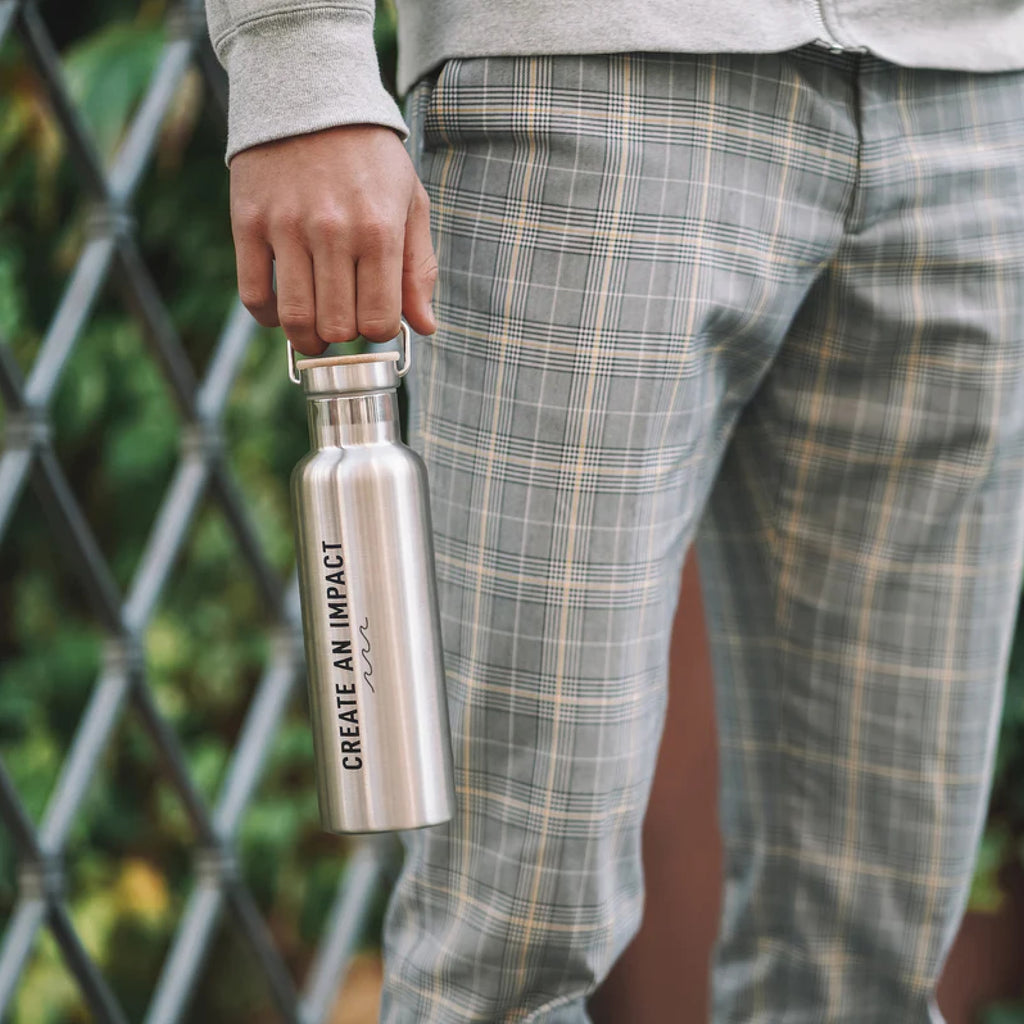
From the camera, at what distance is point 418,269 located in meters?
0.47

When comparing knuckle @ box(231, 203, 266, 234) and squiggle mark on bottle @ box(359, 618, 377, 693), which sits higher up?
knuckle @ box(231, 203, 266, 234)

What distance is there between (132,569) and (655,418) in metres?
0.97

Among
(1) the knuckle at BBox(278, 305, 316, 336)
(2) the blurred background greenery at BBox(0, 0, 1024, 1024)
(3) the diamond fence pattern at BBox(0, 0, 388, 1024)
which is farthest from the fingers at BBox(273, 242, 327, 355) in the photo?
(2) the blurred background greenery at BBox(0, 0, 1024, 1024)

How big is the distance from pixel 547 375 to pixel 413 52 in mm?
159

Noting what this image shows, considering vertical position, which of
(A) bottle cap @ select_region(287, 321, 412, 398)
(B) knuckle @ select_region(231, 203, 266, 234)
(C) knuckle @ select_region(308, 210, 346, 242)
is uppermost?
(C) knuckle @ select_region(308, 210, 346, 242)

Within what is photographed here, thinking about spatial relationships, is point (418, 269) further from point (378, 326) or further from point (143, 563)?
point (143, 563)

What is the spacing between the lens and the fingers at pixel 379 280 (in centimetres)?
44

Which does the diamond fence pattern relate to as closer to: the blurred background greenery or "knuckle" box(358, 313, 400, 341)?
the blurred background greenery

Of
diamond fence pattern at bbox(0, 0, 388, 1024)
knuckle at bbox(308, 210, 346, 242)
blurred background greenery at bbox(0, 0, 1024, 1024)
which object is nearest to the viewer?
knuckle at bbox(308, 210, 346, 242)

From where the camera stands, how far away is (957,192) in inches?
22.1

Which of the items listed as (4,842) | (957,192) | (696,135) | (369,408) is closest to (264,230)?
(369,408)

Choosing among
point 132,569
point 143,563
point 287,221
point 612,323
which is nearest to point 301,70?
point 287,221

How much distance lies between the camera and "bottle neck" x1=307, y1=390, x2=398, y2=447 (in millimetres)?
470

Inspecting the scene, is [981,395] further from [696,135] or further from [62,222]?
[62,222]
